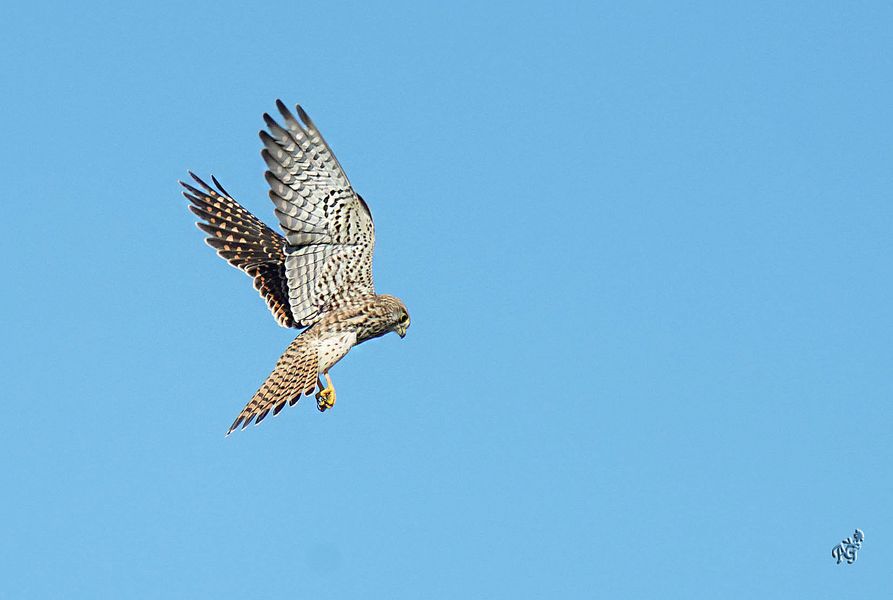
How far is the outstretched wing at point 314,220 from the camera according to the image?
14.1m

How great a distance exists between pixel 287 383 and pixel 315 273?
1414 millimetres

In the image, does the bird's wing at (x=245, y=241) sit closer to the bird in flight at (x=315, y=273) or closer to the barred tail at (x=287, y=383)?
the bird in flight at (x=315, y=273)

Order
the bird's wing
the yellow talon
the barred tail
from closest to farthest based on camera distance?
the barred tail < the yellow talon < the bird's wing

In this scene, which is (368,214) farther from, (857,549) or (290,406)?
(857,549)

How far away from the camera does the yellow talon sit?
1509 cm

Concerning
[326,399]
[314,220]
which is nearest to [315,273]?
[314,220]

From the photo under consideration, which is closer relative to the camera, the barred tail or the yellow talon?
the barred tail

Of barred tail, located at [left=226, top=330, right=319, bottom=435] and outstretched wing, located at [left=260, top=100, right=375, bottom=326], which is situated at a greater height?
outstretched wing, located at [left=260, top=100, right=375, bottom=326]

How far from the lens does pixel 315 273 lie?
1512 cm

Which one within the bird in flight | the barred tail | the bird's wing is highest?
the bird's wing

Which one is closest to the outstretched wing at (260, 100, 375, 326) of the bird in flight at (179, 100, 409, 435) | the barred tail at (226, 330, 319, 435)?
the bird in flight at (179, 100, 409, 435)

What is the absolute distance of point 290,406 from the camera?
46.4 ft

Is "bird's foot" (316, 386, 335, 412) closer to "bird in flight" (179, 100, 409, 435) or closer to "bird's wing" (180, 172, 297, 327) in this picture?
"bird in flight" (179, 100, 409, 435)

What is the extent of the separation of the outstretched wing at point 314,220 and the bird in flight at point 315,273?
1 centimetres
